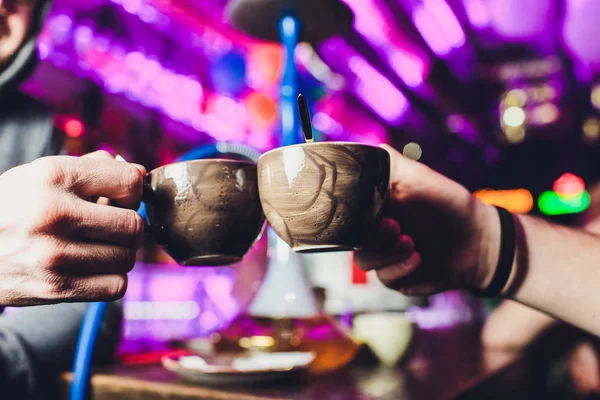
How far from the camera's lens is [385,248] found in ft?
3.34

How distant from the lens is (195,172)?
0.73m

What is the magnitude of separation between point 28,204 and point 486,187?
11.6m

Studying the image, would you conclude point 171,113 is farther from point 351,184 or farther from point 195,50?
point 351,184

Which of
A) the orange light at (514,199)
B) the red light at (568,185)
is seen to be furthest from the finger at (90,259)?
the red light at (568,185)

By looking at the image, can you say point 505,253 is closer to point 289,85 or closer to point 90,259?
point 289,85

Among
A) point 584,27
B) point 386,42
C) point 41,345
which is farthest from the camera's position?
point 386,42

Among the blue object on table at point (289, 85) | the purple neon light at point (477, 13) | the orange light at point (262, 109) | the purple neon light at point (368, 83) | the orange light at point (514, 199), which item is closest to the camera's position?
the blue object on table at point (289, 85)

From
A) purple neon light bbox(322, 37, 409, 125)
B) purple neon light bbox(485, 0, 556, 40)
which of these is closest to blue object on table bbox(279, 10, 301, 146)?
purple neon light bbox(485, 0, 556, 40)

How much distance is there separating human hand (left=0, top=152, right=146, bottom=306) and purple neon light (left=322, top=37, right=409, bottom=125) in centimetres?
479

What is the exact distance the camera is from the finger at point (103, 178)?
2.06 feet

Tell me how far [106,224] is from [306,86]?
146 inches

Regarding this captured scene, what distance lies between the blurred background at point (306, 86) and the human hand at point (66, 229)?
68cm

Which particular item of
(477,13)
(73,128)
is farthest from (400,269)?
(477,13)

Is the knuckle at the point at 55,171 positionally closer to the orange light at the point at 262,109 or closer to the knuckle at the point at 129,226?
the knuckle at the point at 129,226
